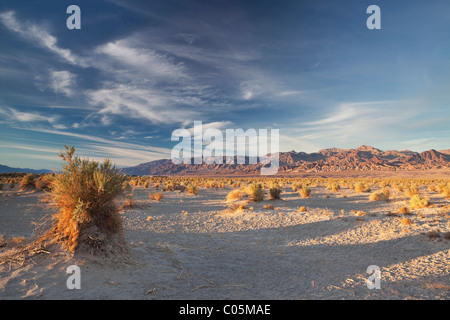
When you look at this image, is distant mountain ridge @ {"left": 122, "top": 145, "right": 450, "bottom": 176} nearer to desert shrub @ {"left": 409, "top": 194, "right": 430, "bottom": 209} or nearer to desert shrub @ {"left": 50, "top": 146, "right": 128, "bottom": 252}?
desert shrub @ {"left": 409, "top": 194, "right": 430, "bottom": 209}

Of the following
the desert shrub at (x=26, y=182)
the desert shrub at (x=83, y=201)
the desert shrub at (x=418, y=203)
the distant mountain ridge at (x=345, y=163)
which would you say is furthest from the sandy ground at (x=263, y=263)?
the distant mountain ridge at (x=345, y=163)

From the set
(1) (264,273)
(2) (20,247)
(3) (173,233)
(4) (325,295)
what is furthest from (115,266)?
(3) (173,233)

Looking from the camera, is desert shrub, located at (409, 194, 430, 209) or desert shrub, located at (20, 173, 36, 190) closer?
desert shrub, located at (409, 194, 430, 209)

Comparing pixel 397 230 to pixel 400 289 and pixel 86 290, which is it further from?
pixel 86 290

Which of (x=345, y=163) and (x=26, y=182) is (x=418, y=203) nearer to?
(x=26, y=182)

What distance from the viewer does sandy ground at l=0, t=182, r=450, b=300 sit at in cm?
479

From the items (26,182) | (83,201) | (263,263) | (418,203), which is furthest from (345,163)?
(83,201)

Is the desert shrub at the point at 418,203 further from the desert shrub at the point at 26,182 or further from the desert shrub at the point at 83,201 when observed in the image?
the desert shrub at the point at 26,182

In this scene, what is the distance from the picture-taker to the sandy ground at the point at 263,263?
4.79 meters

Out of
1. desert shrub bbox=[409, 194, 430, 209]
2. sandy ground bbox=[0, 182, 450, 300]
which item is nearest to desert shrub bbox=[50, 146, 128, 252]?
sandy ground bbox=[0, 182, 450, 300]

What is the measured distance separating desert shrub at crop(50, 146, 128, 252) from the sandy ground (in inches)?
22.1

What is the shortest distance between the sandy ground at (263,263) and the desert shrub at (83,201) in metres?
0.56

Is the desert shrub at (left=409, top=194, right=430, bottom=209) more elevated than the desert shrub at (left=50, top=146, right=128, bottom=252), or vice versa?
the desert shrub at (left=50, top=146, right=128, bottom=252)
